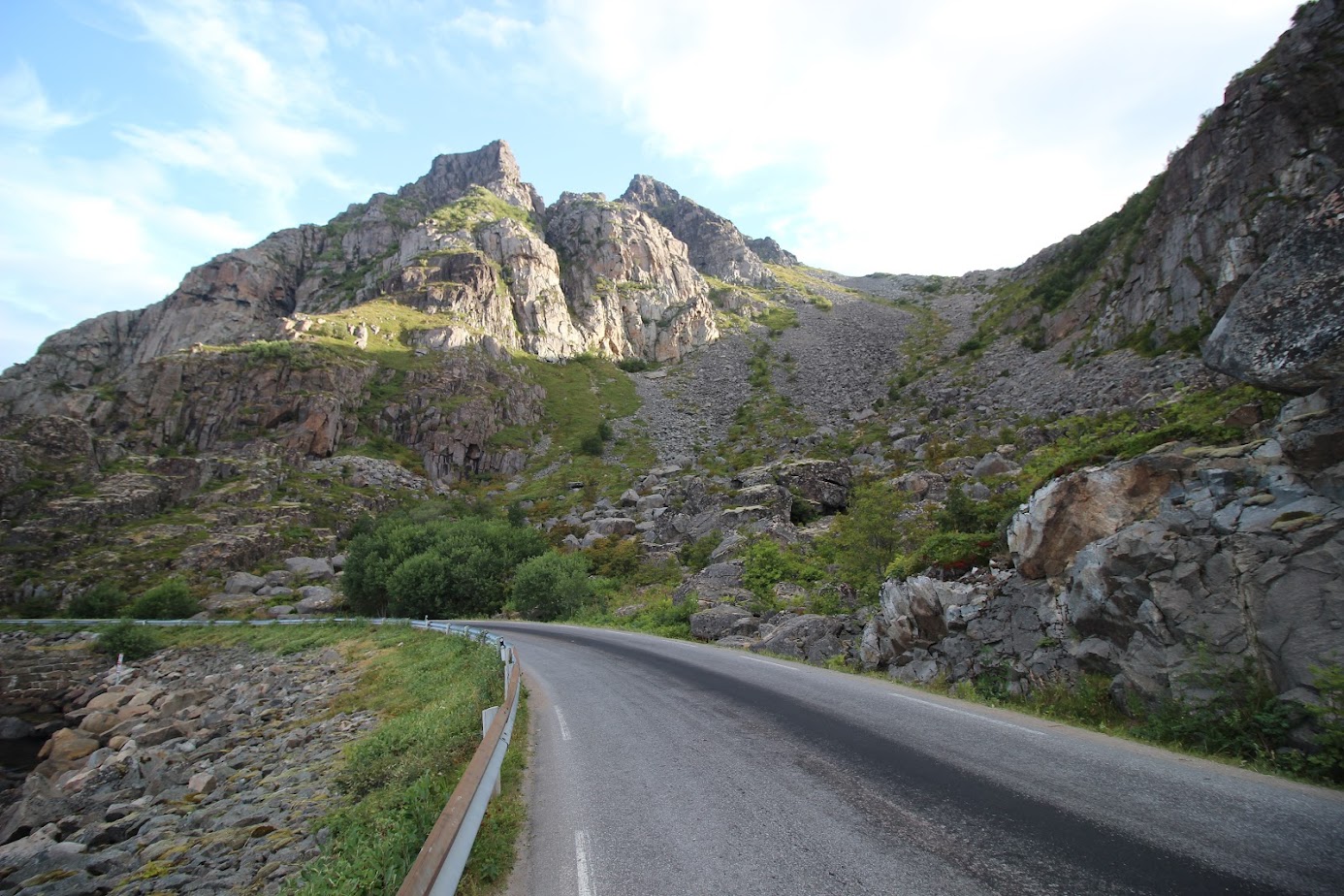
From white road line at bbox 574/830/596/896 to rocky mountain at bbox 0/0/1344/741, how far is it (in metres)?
8.04

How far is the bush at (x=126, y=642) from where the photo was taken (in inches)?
1275

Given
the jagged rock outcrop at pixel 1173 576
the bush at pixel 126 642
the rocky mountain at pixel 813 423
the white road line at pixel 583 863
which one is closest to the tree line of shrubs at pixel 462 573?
the rocky mountain at pixel 813 423

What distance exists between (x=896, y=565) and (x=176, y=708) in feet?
84.7

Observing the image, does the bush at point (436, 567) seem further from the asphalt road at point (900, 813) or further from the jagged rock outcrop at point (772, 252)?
the jagged rock outcrop at point (772, 252)

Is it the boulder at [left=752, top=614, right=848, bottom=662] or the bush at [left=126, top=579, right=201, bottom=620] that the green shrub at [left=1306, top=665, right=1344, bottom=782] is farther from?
the bush at [left=126, top=579, right=201, bottom=620]

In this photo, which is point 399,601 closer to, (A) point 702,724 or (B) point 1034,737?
(A) point 702,724

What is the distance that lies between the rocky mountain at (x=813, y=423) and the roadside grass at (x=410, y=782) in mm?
8850

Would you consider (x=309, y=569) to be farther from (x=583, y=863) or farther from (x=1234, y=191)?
(x=1234, y=191)

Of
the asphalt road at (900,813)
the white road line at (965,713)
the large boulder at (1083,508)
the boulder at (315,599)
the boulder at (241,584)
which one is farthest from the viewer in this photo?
the boulder at (241,584)

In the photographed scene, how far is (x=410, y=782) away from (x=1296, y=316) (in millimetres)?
14158

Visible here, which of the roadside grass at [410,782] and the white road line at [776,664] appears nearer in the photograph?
the roadside grass at [410,782]

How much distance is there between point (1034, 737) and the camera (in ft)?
22.8

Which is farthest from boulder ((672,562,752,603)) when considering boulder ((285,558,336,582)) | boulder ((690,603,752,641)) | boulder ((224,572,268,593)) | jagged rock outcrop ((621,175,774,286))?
jagged rock outcrop ((621,175,774,286))

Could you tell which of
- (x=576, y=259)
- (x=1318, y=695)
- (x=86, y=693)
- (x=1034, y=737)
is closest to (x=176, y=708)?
(x=86, y=693)
